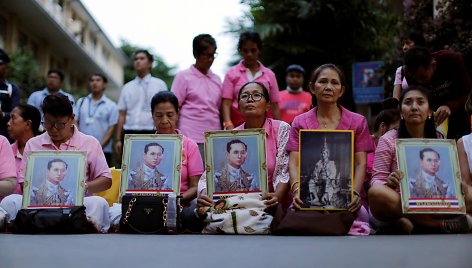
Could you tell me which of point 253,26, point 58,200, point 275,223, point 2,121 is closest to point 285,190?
point 275,223

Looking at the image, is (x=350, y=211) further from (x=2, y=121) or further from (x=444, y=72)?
(x=2, y=121)

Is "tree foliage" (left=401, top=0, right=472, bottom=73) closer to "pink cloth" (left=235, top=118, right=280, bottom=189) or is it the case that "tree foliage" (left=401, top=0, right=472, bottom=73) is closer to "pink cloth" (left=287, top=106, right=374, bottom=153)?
"pink cloth" (left=287, top=106, right=374, bottom=153)

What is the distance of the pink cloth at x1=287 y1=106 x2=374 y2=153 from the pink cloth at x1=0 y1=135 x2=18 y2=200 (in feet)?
8.01

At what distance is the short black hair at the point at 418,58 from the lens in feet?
21.2

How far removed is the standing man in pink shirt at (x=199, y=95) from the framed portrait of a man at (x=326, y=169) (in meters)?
2.19

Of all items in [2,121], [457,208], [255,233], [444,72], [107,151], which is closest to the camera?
[457,208]

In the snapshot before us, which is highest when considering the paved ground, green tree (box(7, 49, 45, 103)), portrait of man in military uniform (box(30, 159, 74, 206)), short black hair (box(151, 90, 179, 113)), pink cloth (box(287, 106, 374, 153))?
green tree (box(7, 49, 45, 103))

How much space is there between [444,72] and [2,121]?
5.12 metres

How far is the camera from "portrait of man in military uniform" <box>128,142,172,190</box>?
5973 mm

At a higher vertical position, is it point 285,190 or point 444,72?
point 444,72

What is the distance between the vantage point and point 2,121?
333 inches

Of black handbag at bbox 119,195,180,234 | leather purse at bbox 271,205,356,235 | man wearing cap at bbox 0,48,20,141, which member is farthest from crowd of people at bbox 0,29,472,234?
man wearing cap at bbox 0,48,20,141

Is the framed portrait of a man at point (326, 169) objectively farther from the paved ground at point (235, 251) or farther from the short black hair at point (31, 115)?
the short black hair at point (31, 115)

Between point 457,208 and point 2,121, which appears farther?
point 2,121
